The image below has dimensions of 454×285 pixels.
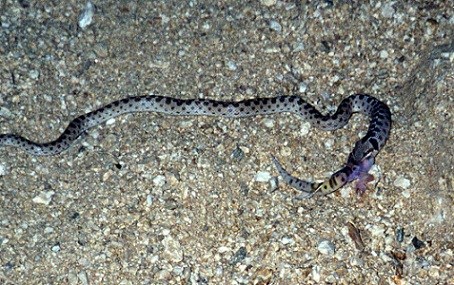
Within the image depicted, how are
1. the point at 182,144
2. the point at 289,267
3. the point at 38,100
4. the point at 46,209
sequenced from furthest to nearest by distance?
the point at 38,100
the point at 182,144
the point at 46,209
the point at 289,267

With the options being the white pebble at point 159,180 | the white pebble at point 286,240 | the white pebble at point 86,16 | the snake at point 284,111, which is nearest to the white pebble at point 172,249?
the white pebble at point 159,180

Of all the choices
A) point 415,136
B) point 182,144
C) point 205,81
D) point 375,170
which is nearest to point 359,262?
point 375,170

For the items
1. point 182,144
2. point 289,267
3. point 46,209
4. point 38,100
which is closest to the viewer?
point 289,267

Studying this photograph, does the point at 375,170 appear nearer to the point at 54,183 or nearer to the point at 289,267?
the point at 289,267

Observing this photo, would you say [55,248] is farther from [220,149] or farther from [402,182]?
[402,182]

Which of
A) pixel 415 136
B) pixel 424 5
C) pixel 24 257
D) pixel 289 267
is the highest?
pixel 424 5

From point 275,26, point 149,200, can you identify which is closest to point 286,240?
point 149,200

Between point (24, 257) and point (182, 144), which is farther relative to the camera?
point (182, 144)
